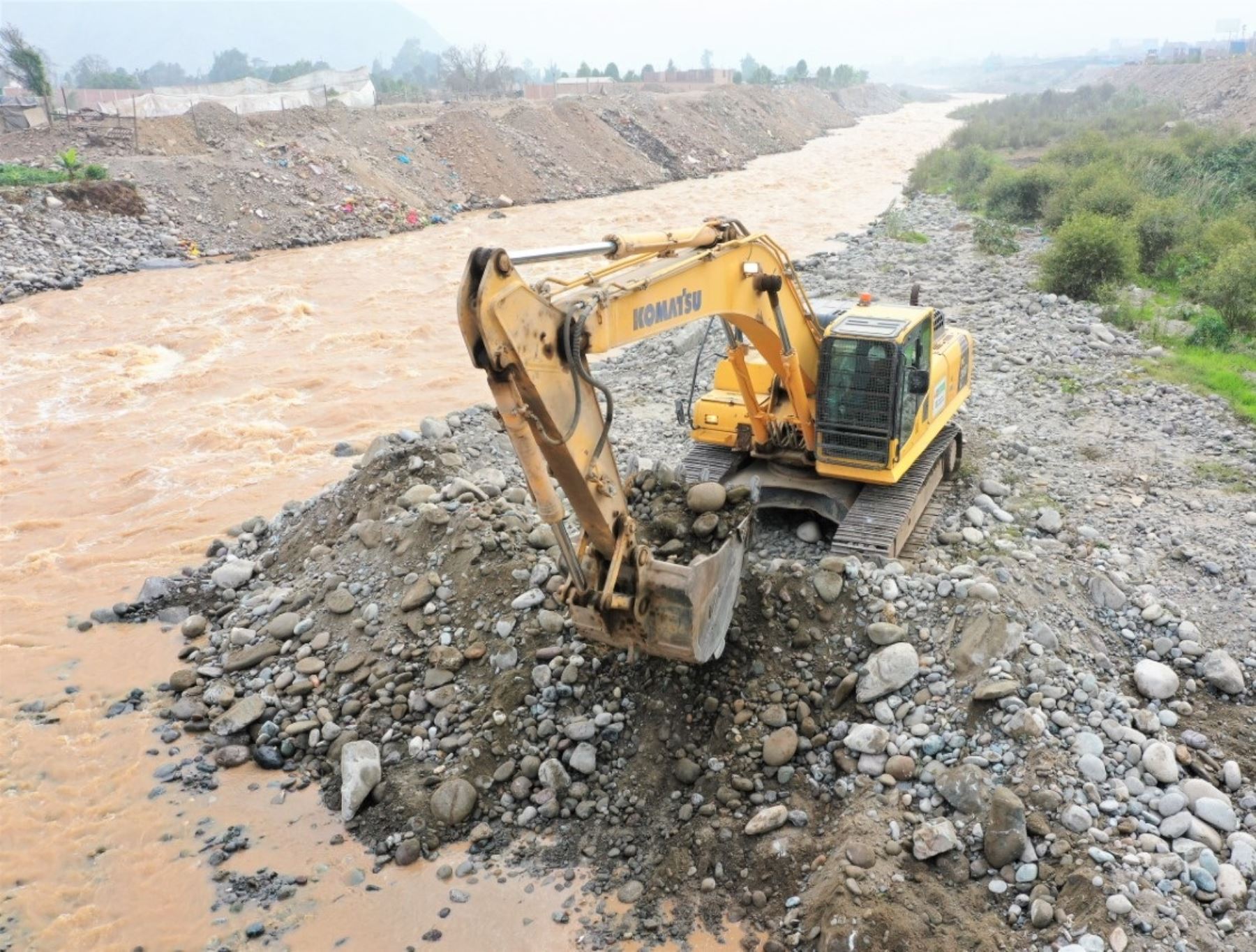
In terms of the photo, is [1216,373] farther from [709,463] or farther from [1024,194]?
[1024,194]

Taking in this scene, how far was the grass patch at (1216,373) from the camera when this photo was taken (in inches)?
441

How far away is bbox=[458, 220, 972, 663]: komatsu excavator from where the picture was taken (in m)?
4.60

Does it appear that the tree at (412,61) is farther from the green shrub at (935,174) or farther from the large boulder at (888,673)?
the large boulder at (888,673)

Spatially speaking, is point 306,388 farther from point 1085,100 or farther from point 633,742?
point 1085,100

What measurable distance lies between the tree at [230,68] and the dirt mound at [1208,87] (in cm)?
8381

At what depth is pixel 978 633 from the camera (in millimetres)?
6152

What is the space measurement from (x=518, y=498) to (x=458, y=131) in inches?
1185

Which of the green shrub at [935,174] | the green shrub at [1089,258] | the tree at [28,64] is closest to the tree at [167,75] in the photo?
the tree at [28,64]

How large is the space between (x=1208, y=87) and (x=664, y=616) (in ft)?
204

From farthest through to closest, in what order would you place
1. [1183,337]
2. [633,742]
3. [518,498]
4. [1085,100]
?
[1085,100] < [1183,337] < [518,498] < [633,742]

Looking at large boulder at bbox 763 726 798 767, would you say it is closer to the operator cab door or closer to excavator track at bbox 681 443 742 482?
excavator track at bbox 681 443 742 482

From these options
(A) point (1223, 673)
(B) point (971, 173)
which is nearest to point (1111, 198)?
(B) point (971, 173)

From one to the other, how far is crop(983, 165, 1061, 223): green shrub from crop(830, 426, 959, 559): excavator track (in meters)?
17.5

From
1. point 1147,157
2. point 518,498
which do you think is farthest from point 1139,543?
point 1147,157
